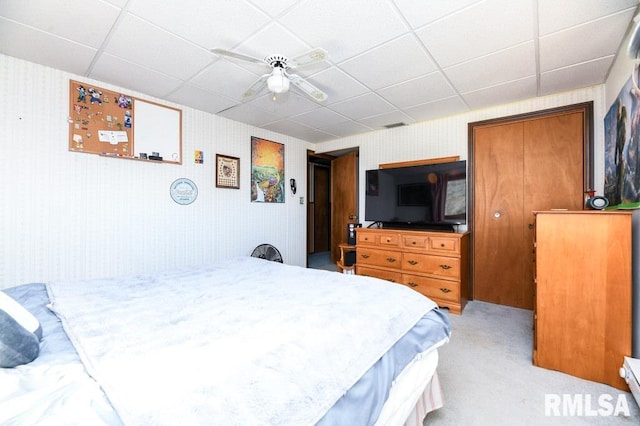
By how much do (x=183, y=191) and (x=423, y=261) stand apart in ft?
9.74

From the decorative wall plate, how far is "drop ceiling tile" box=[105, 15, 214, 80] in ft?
3.91

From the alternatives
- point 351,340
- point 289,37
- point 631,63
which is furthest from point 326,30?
point 631,63

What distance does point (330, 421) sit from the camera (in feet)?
2.61

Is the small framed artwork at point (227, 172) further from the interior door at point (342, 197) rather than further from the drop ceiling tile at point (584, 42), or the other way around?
the drop ceiling tile at point (584, 42)

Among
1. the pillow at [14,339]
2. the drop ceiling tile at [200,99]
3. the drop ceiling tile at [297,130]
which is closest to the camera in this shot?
the pillow at [14,339]

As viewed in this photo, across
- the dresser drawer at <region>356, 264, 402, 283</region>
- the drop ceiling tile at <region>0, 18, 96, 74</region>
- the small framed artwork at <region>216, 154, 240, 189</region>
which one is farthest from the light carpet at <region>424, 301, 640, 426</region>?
the drop ceiling tile at <region>0, 18, 96, 74</region>

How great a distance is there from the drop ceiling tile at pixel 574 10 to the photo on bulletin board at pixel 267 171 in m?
3.28

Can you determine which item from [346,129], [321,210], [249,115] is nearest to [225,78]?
[249,115]

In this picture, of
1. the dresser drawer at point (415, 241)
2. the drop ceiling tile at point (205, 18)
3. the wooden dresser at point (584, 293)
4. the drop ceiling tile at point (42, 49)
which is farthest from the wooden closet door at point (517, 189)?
the drop ceiling tile at point (42, 49)

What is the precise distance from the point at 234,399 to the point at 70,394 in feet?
1.30

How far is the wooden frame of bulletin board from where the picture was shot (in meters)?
2.54

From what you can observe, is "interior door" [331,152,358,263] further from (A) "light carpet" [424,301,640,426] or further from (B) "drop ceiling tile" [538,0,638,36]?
(B) "drop ceiling tile" [538,0,638,36]

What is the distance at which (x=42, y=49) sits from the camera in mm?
2129

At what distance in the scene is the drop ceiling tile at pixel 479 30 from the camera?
5.63 ft
